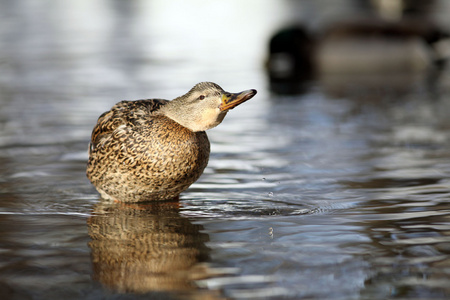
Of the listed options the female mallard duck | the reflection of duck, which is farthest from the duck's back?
the reflection of duck

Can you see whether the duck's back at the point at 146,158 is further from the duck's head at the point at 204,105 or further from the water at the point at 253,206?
the water at the point at 253,206

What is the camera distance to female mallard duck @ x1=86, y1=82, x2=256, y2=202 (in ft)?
18.3

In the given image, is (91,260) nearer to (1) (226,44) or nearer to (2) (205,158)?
(2) (205,158)

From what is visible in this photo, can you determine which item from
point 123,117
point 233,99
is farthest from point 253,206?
point 123,117

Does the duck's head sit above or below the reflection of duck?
above

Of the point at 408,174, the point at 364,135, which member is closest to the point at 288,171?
the point at 408,174

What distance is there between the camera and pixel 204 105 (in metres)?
5.54

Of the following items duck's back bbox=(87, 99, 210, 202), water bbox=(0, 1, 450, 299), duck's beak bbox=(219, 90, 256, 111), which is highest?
duck's beak bbox=(219, 90, 256, 111)

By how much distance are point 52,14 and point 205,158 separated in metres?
26.1

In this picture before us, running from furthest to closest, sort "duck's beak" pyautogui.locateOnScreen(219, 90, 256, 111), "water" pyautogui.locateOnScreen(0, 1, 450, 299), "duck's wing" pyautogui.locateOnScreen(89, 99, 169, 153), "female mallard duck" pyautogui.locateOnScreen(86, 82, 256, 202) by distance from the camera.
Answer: "duck's wing" pyautogui.locateOnScreen(89, 99, 169, 153) < "female mallard duck" pyautogui.locateOnScreen(86, 82, 256, 202) < "duck's beak" pyautogui.locateOnScreen(219, 90, 256, 111) < "water" pyautogui.locateOnScreen(0, 1, 450, 299)

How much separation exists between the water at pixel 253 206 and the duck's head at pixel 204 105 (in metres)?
0.66

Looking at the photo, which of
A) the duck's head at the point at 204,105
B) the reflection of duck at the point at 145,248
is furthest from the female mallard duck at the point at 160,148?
the reflection of duck at the point at 145,248

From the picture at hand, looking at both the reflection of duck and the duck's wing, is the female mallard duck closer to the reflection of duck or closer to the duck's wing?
the duck's wing

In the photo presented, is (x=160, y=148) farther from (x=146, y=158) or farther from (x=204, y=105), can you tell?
(x=204, y=105)
